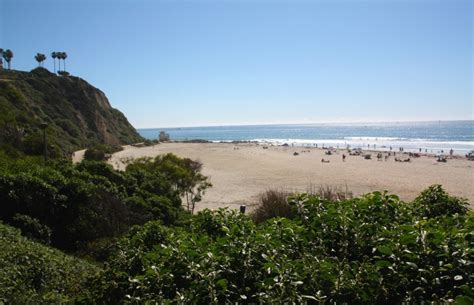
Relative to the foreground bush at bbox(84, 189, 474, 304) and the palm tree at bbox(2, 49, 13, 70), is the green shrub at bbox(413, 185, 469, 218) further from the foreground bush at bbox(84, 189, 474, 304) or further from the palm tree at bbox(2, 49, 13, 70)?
the palm tree at bbox(2, 49, 13, 70)

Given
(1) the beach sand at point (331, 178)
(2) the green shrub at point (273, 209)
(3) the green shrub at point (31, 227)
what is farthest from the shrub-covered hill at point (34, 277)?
(1) the beach sand at point (331, 178)

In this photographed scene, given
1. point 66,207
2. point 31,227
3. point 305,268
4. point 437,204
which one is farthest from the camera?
point 66,207

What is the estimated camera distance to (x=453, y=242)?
2725 millimetres

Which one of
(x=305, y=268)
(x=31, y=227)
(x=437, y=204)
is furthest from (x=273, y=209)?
(x=305, y=268)

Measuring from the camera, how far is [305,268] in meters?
2.65

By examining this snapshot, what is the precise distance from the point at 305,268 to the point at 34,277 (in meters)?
3.94

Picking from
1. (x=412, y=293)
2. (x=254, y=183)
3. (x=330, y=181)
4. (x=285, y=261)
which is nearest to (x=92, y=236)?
(x=285, y=261)

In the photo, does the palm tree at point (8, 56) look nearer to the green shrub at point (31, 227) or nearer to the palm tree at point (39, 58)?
the palm tree at point (39, 58)

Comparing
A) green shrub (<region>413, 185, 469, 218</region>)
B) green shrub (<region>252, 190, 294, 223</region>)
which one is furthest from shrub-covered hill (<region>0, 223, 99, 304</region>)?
green shrub (<region>252, 190, 294, 223</region>)

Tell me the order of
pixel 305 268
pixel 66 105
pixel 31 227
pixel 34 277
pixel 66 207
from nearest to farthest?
pixel 305 268 → pixel 34 277 → pixel 31 227 → pixel 66 207 → pixel 66 105

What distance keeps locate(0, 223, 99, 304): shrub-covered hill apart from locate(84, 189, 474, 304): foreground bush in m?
0.92

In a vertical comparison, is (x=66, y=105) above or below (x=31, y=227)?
above

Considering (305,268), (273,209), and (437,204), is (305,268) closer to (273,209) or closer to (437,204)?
(437,204)

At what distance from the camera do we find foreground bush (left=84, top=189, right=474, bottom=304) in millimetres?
2533
